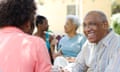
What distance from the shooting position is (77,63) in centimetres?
319

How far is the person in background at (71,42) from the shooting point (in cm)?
501

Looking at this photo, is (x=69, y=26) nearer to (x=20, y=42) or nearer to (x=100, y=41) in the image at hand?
(x=100, y=41)

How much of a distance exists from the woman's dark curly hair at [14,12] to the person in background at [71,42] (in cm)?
317

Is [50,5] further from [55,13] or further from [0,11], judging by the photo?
[0,11]

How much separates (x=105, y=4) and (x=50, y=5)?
2.58 metres

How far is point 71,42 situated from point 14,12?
3350 millimetres

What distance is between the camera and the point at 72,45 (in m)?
5.06

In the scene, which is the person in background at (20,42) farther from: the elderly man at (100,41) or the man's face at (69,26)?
the man's face at (69,26)

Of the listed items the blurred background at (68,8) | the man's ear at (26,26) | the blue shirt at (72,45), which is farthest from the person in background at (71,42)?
the blurred background at (68,8)

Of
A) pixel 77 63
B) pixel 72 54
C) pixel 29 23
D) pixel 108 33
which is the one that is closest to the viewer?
pixel 29 23

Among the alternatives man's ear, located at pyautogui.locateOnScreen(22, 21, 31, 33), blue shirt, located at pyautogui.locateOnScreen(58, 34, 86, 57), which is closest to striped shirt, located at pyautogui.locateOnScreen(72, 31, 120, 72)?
man's ear, located at pyautogui.locateOnScreen(22, 21, 31, 33)

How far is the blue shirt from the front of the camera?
500 cm

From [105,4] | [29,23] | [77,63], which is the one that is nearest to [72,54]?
[77,63]

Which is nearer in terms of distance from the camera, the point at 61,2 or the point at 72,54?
the point at 72,54
